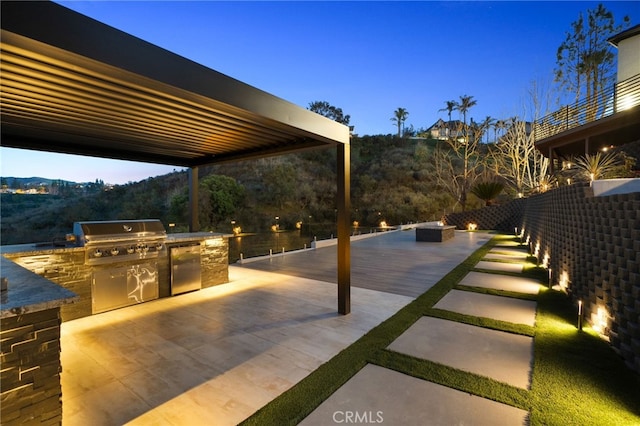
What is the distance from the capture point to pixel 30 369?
1593 millimetres

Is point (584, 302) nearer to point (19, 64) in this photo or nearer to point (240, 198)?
point (19, 64)

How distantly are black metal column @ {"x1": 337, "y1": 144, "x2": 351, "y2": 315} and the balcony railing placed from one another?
36.4 ft

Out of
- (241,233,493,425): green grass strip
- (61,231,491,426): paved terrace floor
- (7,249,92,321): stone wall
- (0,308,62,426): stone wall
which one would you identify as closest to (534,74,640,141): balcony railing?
(61,231,491,426): paved terrace floor

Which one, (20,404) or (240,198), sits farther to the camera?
(240,198)

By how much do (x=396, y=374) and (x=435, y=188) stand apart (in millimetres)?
30377

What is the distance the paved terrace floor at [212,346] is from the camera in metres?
2.32

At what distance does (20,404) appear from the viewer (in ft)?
5.14

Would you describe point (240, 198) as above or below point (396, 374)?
above

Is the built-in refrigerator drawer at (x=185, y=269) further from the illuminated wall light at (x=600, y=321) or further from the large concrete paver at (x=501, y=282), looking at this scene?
the illuminated wall light at (x=600, y=321)

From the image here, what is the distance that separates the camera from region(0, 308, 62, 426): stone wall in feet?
4.94

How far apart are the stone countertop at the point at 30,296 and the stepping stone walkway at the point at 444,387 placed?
1.77 meters

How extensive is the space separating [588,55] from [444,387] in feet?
72.2

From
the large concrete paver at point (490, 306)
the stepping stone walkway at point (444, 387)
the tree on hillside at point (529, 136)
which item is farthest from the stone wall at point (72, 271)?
the tree on hillside at point (529, 136)

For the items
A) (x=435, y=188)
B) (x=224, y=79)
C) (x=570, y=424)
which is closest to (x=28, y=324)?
(x=224, y=79)
